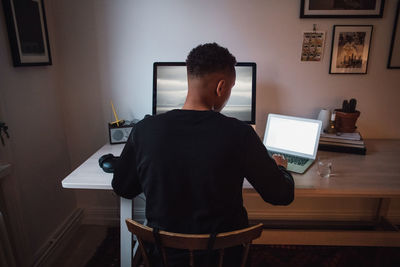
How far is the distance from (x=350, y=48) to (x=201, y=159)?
147 centimetres

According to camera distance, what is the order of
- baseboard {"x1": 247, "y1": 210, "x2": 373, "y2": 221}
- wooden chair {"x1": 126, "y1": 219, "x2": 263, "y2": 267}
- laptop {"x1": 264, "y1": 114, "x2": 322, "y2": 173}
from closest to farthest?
1. wooden chair {"x1": 126, "y1": 219, "x2": 263, "y2": 267}
2. laptop {"x1": 264, "y1": 114, "x2": 322, "y2": 173}
3. baseboard {"x1": 247, "y1": 210, "x2": 373, "y2": 221}

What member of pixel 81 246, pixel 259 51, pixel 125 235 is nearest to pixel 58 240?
pixel 81 246

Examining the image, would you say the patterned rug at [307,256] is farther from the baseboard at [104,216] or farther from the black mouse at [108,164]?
the black mouse at [108,164]

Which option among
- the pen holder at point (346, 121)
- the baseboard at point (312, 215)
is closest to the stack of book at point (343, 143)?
the pen holder at point (346, 121)

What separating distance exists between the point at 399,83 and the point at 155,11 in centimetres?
Answer: 167

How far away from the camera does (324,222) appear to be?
2080 mm

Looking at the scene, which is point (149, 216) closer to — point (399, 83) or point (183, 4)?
point (183, 4)

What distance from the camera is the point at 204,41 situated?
175cm

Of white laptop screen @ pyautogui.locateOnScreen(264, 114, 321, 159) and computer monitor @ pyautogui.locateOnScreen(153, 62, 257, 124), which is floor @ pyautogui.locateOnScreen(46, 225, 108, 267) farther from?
white laptop screen @ pyautogui.locateOnScreen(264, 114, 321, 159)

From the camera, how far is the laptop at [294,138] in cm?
151

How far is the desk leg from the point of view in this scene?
1291 mm

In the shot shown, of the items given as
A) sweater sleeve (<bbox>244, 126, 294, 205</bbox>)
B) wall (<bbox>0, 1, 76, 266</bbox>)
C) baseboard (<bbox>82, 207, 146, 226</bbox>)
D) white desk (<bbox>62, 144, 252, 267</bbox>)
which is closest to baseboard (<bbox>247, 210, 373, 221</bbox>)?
baseboard (<bbox>82, 207, 146, 226</bbox>)

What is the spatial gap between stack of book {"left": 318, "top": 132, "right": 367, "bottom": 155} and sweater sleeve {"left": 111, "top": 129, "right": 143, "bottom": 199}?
119 cm

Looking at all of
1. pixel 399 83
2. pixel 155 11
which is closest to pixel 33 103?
pixel 155 11
